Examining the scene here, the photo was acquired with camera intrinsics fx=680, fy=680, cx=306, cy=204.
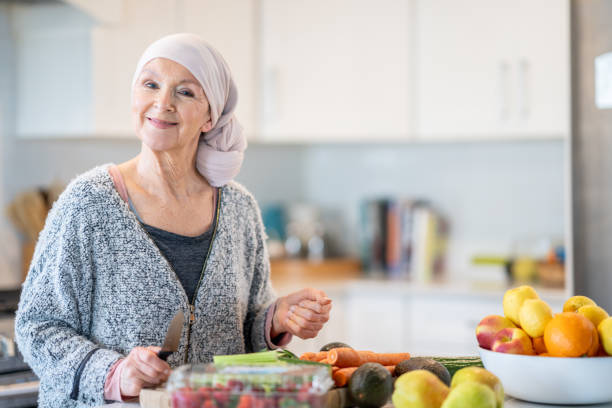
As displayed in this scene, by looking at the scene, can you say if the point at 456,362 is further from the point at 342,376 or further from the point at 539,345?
the point at 342,376

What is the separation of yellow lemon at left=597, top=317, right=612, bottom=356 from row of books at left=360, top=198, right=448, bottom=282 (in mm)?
2124

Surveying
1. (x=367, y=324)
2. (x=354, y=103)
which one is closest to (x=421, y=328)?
(x=367, y=324)

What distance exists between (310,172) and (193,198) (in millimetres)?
2280

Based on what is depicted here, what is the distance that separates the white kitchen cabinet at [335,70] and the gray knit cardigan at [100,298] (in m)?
1.71

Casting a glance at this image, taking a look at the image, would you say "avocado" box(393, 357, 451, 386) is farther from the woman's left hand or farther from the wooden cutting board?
the woman's left hand

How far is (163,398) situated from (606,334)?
732 mm

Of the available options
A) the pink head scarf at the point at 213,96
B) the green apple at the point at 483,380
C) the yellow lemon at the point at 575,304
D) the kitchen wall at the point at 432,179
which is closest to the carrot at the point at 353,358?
the green apple at the point at 483,380

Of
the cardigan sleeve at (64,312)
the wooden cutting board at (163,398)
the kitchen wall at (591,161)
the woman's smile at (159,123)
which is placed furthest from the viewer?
the kitchen wall at (591,161)

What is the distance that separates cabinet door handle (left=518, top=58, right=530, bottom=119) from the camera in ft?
9.57

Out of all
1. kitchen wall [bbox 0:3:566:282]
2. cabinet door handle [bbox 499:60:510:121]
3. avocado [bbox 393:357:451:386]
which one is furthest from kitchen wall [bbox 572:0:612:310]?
avocado [bbox 393:357:451:386]

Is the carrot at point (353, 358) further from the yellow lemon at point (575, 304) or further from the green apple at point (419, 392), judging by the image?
the yellow lemon at point (575, 304)

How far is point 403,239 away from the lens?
3365 mm

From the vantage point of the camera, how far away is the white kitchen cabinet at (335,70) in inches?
122

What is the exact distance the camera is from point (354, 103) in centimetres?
314
